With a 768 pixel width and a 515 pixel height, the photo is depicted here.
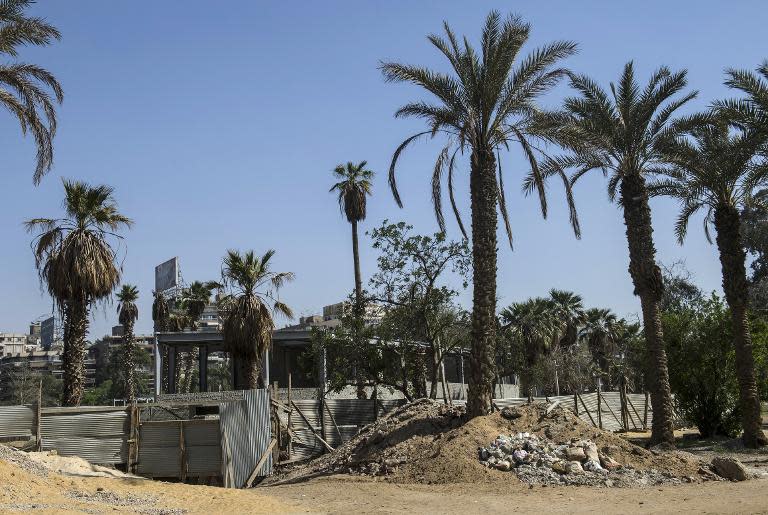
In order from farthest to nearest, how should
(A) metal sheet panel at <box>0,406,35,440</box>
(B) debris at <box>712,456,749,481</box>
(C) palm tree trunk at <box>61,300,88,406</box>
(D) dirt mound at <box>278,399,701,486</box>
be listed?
(C) palm tree trunk at <box>61,300,88,406</box> → (A) metal sheet panel at <box>0,406,35,440</box> → (D) dirt mound at <box>278,399,701,486</box> → (B) debris at <box>712,456,749,481</box>

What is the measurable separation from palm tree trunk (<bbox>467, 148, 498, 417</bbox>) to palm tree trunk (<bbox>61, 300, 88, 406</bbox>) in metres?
13.4

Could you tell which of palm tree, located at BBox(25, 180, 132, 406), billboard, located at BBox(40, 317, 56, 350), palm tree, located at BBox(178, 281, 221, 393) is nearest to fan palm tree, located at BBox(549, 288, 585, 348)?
palm tree, located at BBox(178, 281, 221, 393)

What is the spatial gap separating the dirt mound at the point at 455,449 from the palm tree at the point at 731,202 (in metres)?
5.80

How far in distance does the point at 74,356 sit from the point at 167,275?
31932mm

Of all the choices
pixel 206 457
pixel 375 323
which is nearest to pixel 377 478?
pixel 206 457

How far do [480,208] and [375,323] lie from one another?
10.8 metres

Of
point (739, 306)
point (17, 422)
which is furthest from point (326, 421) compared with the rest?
point (739, 306)

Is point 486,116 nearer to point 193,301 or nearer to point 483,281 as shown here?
point 483,281

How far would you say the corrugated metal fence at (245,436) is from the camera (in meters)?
18.0

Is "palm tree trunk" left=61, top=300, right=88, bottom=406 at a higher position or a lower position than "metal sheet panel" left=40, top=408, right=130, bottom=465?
higher

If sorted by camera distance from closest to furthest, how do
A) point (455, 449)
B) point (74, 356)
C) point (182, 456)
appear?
point (455, 449), point (182, 456), point (74, 356)

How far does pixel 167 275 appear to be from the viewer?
2212 inches

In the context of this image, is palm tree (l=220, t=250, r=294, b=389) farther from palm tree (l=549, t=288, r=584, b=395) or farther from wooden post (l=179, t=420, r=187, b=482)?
palm tree (l=549, t=288, r=584, b=395)

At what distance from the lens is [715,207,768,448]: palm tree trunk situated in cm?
2261
